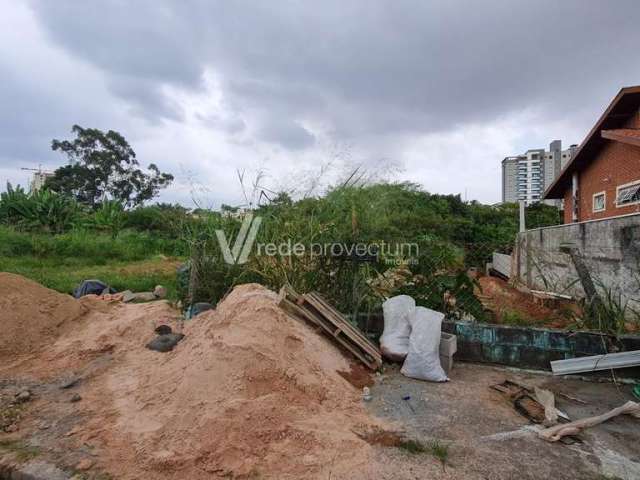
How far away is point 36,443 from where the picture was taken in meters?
2.24

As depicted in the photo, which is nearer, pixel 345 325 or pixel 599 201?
pixel 345 325

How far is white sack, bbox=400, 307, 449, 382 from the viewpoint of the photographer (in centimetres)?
327

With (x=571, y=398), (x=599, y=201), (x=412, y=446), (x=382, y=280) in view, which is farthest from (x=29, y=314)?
(x=599, y=201)

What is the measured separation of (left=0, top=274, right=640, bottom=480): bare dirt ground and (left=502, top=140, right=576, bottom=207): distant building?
87.9ft

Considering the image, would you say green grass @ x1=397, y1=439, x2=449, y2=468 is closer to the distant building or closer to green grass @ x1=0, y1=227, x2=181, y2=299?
green grass @ x1=0, y1=227, x2=181, y2=299

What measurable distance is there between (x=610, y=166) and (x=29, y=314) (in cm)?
1343

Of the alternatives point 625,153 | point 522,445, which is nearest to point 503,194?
point 625,153

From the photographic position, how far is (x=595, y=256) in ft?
18.3

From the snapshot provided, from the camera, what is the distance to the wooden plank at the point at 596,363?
3232mm

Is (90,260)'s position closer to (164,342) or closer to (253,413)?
(164,342)

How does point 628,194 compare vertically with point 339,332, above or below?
above

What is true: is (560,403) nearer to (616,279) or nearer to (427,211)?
(616,279)
